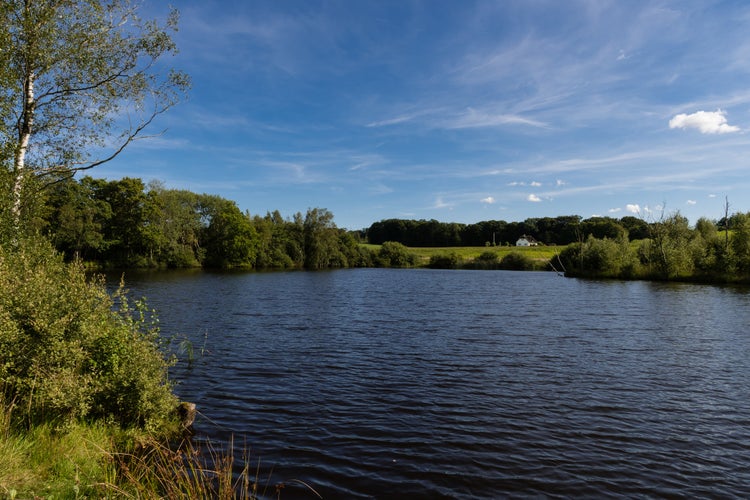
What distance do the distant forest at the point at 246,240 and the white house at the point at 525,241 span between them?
62.0 m

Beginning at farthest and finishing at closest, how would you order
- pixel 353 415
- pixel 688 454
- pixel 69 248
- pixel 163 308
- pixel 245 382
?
pixel 69 248
pixel 163 308
pixel 245 382
pixel 353 415
pixel 688 454

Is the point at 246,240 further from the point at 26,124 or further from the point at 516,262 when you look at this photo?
the point at 26,124

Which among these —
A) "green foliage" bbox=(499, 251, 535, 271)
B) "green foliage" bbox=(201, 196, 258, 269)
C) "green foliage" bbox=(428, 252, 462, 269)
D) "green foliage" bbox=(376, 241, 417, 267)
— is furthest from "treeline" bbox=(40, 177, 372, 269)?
"green foliage" bbox=(499, 251, 535, 271)

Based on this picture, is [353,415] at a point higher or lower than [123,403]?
lower

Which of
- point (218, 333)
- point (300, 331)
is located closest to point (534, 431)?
point (300, 331)

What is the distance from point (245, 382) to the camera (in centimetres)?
1612

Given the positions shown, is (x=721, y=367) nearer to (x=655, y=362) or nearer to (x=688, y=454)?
(x=655, y=362)

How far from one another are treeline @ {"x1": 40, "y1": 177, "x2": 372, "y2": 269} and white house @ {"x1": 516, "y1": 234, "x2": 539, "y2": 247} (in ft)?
277

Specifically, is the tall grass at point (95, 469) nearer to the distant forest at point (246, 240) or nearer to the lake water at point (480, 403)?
the lake water at point (480, 403)

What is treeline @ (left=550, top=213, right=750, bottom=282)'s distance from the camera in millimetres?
63156

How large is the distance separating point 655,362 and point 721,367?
2472 mm

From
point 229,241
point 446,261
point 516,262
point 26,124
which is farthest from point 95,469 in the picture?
point 446,261

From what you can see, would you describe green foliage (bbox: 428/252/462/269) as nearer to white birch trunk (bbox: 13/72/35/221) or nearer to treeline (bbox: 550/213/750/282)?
treeline (bbox: 550/213/750/282)

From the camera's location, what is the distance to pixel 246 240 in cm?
10394
